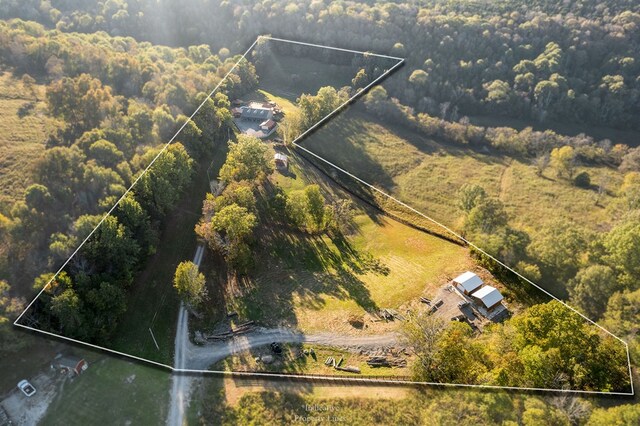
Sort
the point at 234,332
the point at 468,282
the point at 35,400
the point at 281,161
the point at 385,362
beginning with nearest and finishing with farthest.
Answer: the point at 35,400
the point at 385,362
the point at 234,332
the point at 468,282
the point at 281,161

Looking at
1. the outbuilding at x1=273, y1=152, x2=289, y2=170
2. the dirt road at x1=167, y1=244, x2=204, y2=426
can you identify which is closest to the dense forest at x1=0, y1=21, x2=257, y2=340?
the dirt road at x1=167, y1=244, x2=204, y2=426

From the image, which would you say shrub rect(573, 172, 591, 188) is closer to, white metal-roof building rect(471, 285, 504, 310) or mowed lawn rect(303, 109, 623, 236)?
mowed lawn rect(303, 109, 623, 236)

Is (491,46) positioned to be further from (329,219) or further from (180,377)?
(180,377)

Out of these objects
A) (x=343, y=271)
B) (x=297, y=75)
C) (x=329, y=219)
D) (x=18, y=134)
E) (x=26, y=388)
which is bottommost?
(x=343, y=271)

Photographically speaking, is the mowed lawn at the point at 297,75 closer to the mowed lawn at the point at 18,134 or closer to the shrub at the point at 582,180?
the mowed lawn at the point at 18,134

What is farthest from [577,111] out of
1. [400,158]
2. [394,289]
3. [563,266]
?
[394,289]

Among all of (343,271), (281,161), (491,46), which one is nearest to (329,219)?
(343,271)

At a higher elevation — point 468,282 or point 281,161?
point 281,161

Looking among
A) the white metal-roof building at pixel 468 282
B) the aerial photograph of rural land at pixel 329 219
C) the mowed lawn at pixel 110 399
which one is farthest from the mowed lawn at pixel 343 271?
the mowed lawn at pixel 110 399
